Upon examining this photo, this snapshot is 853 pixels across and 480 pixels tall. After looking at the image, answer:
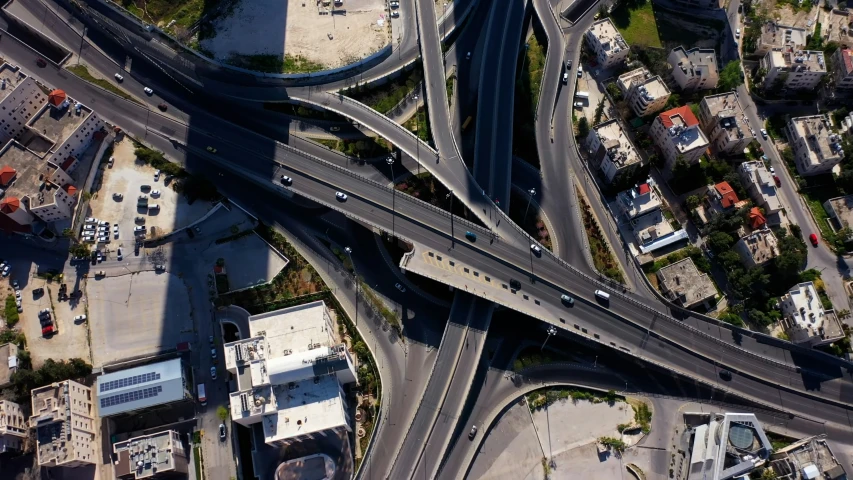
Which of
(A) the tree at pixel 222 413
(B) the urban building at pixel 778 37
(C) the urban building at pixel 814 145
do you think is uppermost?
(B) the urban building at pixel 778 37

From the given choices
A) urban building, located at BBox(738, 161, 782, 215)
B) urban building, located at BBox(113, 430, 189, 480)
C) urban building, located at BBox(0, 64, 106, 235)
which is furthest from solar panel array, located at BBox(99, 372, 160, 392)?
urban building, located at BBox(738, 161, 782, 215)

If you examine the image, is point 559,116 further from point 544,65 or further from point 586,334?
point 586,334

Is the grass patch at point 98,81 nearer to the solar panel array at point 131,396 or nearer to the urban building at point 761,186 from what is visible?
the solar panel array at point 131,396

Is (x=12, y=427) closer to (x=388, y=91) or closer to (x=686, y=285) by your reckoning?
(x=388, y=91)

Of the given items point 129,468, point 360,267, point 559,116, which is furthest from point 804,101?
point 129,468

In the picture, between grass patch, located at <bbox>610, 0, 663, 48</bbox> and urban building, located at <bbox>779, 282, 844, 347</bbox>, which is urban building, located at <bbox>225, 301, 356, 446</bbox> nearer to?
urban building, located at <bbox>779, 282, 844, 347</bbox>

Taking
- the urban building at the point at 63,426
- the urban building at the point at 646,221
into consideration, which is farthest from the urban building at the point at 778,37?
the urban building at the point at 63,426

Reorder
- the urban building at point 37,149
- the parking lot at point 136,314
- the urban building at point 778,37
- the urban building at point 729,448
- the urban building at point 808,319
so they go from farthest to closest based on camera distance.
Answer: the urban building at point 778,37, the urban building at point 37,149, the parking lot at point 136,314, the urban building at point 808,319, the urban building at point 729,448
